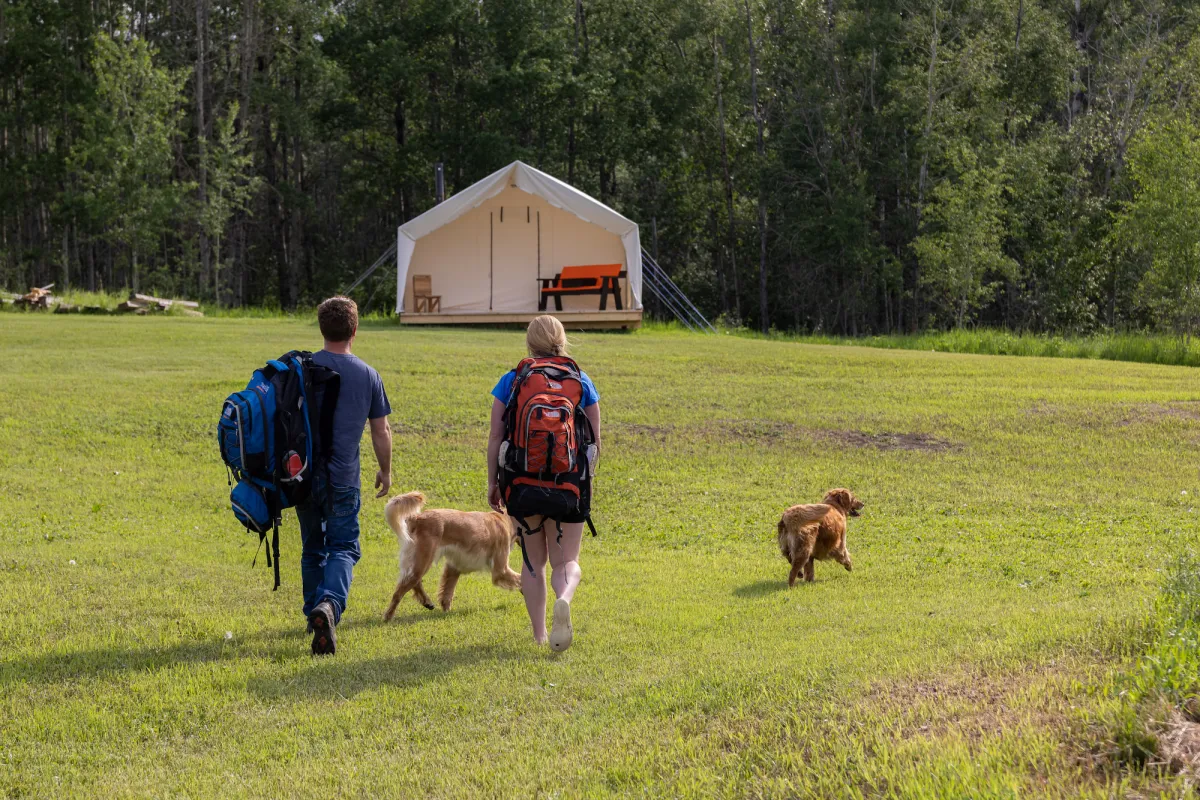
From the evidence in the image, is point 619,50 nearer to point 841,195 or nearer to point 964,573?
point 841,195

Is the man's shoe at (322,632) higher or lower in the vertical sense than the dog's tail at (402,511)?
lower

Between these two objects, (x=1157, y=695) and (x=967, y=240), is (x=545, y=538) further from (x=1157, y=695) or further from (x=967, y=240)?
(x=967, y=240)

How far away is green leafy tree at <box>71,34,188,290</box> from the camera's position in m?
34.7

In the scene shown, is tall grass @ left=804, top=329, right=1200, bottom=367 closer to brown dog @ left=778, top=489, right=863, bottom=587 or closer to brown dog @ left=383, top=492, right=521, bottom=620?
brown dog @ left=778, top=489, right=863, bottom=587

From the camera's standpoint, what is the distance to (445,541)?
6.03 m

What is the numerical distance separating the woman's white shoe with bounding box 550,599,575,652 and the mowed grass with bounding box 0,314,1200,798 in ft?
0.36

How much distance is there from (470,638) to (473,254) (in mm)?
25053

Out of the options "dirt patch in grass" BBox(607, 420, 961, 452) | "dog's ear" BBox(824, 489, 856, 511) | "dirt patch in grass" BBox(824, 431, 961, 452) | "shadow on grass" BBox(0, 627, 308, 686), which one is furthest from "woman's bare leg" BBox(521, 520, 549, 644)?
"dirt patch in grass" BBox(824, 431, 961, 452)

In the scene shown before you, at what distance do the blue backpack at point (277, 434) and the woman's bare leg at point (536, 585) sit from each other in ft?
3.58

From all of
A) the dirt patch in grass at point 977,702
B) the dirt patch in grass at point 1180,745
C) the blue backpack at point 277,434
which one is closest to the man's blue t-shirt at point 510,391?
the blue backpack at point 277,434

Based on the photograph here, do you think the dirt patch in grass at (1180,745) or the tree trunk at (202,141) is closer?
the dirt patch in grass at (1180,745)

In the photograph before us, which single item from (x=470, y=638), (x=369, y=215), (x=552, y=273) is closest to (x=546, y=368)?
(x=470, y=638)

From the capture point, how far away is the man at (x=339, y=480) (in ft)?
17.9

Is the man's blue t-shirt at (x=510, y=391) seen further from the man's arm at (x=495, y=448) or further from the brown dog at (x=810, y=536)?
the brown dog at (x=810, y=536)
